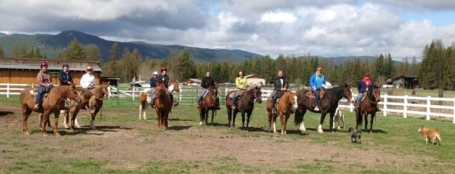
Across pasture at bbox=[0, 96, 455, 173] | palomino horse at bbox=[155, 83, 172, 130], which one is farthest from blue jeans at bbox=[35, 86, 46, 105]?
palomino horse at bbox=[155, 83, 172, 130]

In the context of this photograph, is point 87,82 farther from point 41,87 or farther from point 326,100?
point 326,100

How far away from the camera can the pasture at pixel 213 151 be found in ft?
33.9

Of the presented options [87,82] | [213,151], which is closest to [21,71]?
[87,82]

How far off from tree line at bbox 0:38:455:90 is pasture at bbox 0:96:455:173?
80346mm

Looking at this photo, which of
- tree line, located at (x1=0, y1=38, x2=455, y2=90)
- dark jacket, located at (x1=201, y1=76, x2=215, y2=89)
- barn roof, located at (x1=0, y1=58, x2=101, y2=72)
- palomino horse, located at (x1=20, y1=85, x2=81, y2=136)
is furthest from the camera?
tree line, located at (x1=0, y1=38, x2=455, y2=90)

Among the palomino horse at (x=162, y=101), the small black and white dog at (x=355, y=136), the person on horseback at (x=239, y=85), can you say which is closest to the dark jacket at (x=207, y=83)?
the person on horseback at (x=239, y=85)

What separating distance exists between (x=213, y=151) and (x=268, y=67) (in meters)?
133

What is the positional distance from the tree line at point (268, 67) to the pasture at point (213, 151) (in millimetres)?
80346

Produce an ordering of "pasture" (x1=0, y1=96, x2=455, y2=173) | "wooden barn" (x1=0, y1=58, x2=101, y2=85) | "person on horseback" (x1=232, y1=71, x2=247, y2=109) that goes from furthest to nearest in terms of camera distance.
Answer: "wooden barn" (x1=0, y1=58, x2=101, y2=85) < "person on horseback" (x1=232, y1=71, x2=247, y2=109) < "pasture" (x1=0, y1=96, x2=455, y2=173)

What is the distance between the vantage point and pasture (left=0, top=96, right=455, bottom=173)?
407 inches

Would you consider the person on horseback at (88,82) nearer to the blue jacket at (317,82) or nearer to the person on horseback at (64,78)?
the person on horseback at (64,78)

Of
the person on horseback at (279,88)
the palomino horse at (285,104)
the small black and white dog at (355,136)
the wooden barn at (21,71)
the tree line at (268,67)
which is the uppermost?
the tree line at (268,67)

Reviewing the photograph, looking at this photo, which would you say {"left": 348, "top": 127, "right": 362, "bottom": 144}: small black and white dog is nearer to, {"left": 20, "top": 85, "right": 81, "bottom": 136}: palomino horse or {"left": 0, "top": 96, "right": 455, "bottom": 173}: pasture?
{"left": 0, "top": 96, "right": 455, "bottom": 173}: pasture

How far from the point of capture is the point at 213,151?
41.5ft
